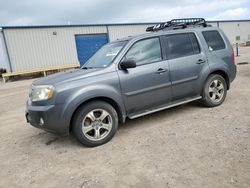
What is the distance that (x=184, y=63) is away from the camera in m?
4.98

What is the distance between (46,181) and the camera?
3.15m

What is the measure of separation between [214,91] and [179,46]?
1384mm

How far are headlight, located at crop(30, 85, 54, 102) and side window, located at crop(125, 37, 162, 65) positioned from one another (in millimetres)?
1517

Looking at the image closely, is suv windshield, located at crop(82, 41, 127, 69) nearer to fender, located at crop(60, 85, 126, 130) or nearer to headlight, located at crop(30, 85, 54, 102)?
Answer: fender, located at crop(60, 85, 126, 130)

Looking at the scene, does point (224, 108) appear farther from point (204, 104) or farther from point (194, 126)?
point (194, 126)

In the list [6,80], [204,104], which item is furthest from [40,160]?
[6,80]

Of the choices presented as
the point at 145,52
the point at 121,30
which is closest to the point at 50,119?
the point at 145,52

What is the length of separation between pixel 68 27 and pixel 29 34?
3396mm

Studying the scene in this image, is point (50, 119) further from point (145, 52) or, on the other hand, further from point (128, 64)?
point (145, 52)

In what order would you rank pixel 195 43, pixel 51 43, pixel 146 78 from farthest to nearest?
pixel 51 43 < pixel 195 43 < pixel 146 78

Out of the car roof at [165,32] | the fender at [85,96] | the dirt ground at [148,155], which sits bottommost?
the dirt ground at [148,155]

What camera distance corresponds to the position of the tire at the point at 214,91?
5.36 meters

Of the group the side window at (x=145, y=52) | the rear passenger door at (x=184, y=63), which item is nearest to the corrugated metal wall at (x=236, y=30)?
the rear passenger door at (x=184, y=63)

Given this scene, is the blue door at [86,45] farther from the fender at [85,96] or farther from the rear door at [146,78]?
the fender at [85,96]
